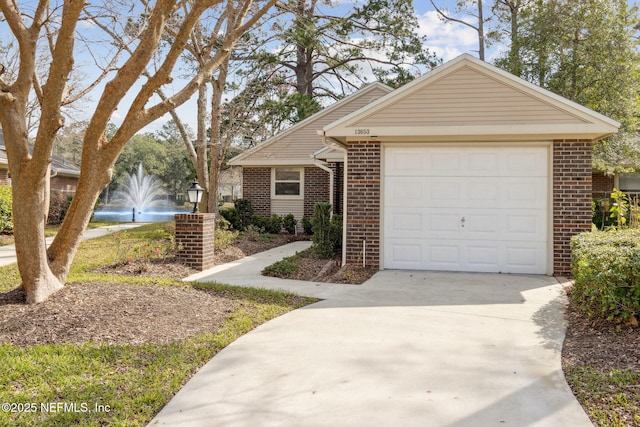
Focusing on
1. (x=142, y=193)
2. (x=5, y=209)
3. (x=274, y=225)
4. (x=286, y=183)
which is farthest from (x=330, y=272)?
(x=142, y=193)

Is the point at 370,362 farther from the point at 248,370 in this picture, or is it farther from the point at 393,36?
the point at 393,36

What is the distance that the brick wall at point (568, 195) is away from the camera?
8.78 metres

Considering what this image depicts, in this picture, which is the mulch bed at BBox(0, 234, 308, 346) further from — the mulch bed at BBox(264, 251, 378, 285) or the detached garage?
the detached garage

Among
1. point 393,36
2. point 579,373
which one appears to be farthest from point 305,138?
point 579,373

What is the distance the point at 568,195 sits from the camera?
8.84 metres

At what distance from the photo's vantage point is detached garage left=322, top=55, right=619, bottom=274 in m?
8.80

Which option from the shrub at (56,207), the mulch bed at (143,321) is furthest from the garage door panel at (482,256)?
the shrub at (56,207)

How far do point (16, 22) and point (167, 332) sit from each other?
4.14 metres

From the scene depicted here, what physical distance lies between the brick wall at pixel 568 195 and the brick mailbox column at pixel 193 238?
6870 millimetres

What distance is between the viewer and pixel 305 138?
1788 centimetres

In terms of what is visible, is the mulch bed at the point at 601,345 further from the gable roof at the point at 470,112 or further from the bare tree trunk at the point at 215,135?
the bare tree trunk at the point at 215,135

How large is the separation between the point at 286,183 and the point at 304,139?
184cm

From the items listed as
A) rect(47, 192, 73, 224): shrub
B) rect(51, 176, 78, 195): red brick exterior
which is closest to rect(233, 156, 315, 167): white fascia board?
rect(47, 192, 73, 224): shrub

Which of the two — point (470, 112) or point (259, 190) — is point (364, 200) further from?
point (259, 190)
